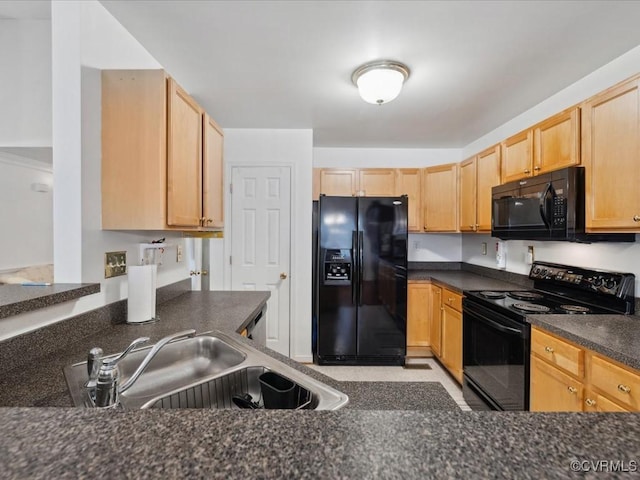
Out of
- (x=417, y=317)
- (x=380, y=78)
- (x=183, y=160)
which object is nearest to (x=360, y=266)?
(x=417, y=317)

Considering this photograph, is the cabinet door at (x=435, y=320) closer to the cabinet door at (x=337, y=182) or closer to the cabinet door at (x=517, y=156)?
the cabinet door at (x=517, y=156)

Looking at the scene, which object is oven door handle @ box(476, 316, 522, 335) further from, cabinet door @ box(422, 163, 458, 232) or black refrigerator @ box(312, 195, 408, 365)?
cabinet door @ box(422, 163, 458, 232)

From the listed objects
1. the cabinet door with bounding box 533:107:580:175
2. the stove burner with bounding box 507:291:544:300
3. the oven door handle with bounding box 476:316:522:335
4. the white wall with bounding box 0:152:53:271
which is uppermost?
the cabinet door with bounding box 533:107:580:175

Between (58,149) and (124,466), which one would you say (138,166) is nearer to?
(58,149)

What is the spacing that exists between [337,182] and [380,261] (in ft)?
3.67

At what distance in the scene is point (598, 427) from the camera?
41 cm

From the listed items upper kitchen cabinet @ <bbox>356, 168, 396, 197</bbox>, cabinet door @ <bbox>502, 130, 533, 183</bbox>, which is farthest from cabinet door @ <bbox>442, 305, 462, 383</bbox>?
upper kitchen cabinet @ <bbox>356, 168, 396, 197</bbox>

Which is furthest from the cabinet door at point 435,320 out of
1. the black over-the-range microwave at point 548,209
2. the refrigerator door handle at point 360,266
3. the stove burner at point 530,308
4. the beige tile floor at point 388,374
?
the stove burner at point 530,308

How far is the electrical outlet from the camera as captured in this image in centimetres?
152

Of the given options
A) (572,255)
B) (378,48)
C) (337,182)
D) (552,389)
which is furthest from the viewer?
(337,182)

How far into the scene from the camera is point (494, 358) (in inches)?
83.1

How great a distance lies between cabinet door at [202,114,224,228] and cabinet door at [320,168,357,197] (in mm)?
1572

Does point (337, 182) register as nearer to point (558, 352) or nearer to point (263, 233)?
point (263, 233)

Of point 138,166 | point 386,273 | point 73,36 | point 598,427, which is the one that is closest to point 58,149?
point 138,166
